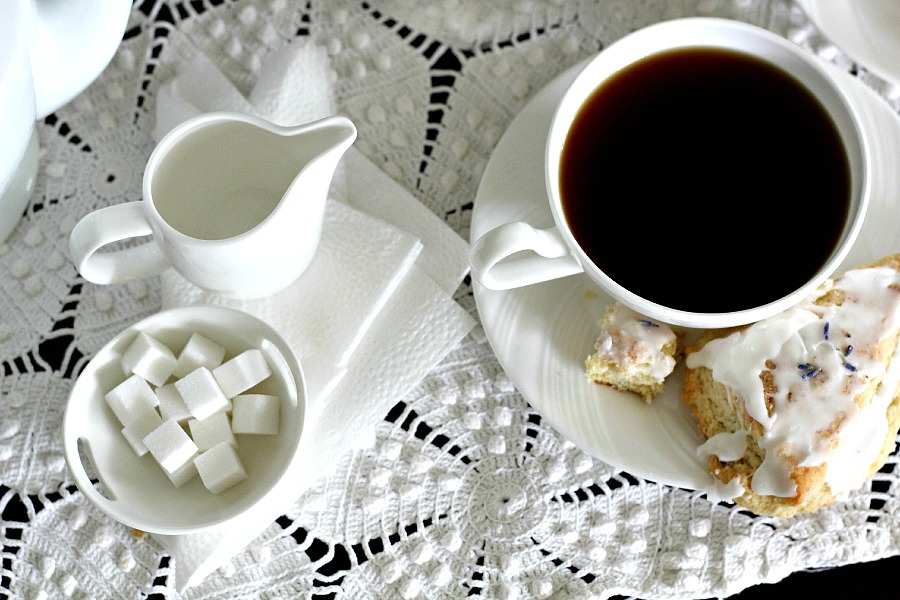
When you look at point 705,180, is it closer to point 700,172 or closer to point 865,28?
point 700,172

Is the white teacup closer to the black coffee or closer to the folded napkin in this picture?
the black coffee

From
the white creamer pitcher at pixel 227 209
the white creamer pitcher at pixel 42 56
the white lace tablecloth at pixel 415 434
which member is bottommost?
the white lace tablecloth at pixel 415 434

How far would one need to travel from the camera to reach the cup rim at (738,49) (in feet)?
2.83

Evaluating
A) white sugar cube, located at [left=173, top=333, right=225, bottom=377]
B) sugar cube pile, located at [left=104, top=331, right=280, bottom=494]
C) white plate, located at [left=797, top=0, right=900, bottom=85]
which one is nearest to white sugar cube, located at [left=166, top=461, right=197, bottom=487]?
sugar cube pile, located at [left=104, top=331, right=280, bottom=494]

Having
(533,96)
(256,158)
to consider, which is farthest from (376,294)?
(533,96)

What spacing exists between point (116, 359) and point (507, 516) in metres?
0.48

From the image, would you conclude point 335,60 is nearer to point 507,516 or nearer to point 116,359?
point 116,359

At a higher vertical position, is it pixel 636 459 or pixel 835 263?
pixel 835 263

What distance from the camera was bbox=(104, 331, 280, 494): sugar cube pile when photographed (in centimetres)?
95

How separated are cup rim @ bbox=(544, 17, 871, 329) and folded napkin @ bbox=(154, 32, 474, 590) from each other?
0.19 m

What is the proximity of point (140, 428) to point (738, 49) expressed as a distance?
2.53 feet

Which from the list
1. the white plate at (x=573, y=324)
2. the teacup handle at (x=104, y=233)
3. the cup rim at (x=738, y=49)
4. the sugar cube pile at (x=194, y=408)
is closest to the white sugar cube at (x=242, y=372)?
the sugar cube pile at (x=194, y=408)

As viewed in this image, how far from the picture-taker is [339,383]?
104cm

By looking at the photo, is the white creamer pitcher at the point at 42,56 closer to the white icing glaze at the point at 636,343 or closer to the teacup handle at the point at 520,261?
the teacup handle at the point at 520,261
